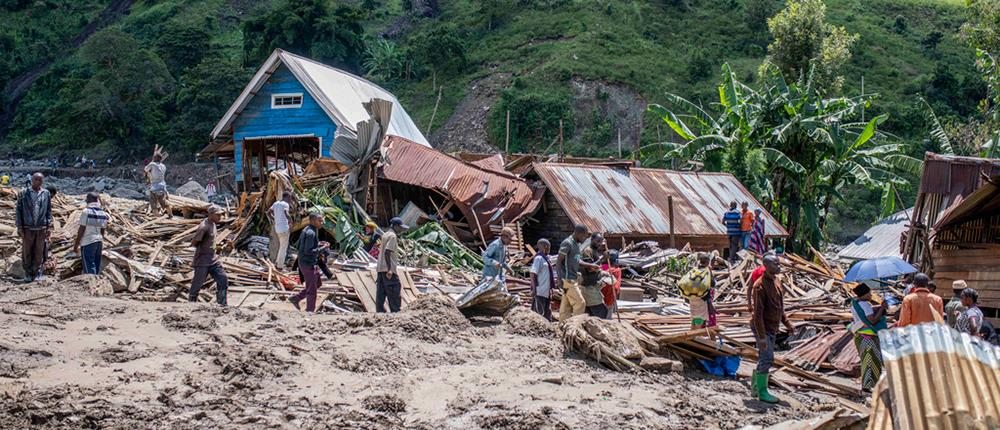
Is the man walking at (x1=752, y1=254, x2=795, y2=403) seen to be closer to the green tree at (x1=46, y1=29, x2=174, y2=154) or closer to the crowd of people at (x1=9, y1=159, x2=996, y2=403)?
the crowd of people at (x1=9, y1=159, x2=996, y2=403)

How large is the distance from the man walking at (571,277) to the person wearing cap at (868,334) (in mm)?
3250

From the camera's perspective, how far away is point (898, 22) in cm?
6412

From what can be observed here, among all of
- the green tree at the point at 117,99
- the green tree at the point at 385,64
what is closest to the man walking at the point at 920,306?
the green tree at the point at 117,99

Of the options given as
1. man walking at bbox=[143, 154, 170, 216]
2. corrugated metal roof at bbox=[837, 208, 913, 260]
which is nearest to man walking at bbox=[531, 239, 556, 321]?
man walking at bbox=[143, 154, 170, 216]

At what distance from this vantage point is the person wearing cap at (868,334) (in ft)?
32.3

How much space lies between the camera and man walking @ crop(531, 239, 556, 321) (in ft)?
38.9

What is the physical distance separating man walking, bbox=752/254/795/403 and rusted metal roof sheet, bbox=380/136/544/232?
10.7 m

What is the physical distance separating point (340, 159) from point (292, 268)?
3.67 meters

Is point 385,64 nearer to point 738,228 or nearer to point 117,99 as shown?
point 117,99

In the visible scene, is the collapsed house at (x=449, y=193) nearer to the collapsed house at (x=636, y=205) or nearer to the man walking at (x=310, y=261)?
the collapsed house at (x=636, y=205)

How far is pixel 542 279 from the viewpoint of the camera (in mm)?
11984

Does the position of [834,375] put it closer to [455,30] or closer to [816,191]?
[816,191]

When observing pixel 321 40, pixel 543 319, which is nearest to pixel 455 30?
pixel 321 40

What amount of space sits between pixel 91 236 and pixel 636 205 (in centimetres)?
1332
